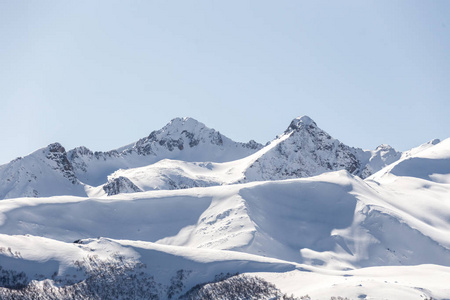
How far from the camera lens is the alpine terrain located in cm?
7519

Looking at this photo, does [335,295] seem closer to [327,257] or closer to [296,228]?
[327,257]

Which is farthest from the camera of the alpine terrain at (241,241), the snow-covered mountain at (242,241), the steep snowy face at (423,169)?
the steep snowy face at (423,169)

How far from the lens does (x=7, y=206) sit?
4815 inches

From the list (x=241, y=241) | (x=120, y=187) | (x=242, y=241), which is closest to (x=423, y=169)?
(x=120, y=187)

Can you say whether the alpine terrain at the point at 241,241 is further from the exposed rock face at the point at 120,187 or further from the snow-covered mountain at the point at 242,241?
the exposed rock face at the point at 120,187

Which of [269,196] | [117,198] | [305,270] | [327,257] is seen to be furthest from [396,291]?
[117,198]

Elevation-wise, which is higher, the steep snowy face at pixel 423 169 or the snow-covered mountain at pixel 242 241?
the steep snowy face at pixel 423 169

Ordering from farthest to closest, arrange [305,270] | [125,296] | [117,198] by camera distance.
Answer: [117,198], [305,270], [125,296]

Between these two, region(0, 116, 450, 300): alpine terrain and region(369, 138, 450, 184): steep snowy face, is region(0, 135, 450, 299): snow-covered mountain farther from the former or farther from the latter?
region(369, 138, 450, 184): steep snowy face

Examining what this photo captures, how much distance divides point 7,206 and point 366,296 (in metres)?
76.9

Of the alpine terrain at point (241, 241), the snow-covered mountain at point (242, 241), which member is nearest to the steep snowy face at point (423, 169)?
the alpine terrain at point (241, 241)

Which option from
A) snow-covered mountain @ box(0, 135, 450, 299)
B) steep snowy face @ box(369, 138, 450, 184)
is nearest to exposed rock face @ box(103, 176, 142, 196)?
snow-covered mountain @ box(0, 135, 450, 299)

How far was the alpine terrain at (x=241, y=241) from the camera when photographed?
75188mm

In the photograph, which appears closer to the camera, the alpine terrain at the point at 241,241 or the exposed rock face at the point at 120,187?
the alpine terrain at the point at 241,241
